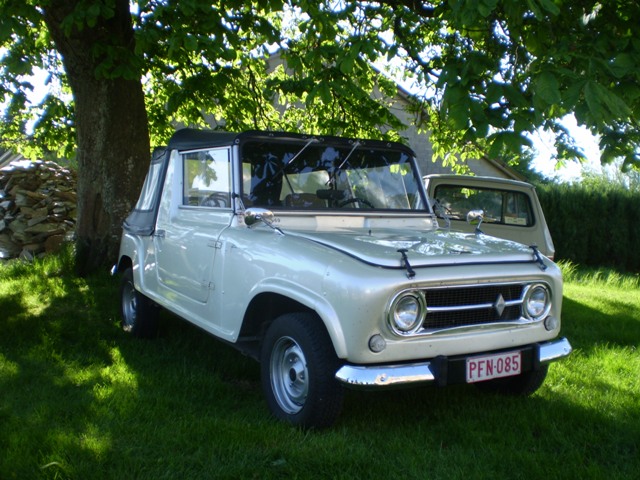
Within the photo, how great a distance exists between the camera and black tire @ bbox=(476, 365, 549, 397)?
437 centimetres

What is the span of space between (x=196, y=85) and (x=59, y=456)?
5.20 m

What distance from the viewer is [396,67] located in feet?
39.2

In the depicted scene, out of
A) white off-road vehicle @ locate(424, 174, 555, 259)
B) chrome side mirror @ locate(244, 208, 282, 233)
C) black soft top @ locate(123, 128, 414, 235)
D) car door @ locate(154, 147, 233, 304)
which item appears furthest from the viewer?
white off-road vehicle @ locate(424, 174, 555, 259)

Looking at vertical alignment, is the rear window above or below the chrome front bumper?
above

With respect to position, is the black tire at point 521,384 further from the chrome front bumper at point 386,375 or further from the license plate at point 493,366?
the chrome front bumper at point 386,375

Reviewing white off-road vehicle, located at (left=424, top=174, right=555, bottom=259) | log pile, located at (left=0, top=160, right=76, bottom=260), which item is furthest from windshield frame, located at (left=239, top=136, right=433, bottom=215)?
log pile, located at (left=0, top=160, right=76, bottom=260)

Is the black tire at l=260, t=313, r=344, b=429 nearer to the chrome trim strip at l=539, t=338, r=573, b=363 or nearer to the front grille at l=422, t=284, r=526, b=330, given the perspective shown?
the front grille at l=422, t=284, r=526, b=330

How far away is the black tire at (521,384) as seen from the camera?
4371 mm

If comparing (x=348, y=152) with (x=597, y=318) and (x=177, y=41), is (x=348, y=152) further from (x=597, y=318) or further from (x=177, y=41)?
(x=597, y=318)

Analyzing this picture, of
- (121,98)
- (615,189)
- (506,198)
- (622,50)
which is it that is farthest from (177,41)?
(615,189)

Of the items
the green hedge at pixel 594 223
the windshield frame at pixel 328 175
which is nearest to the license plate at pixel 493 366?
the windshield frame at pixel 328 175

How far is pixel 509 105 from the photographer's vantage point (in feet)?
13.9

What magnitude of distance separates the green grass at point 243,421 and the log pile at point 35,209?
19.8 ft

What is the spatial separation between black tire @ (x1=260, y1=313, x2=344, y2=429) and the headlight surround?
1.37 feet
